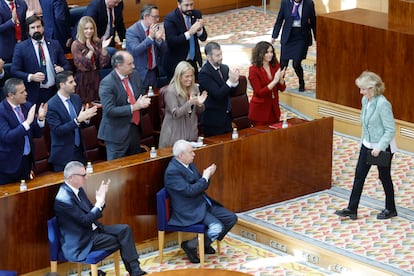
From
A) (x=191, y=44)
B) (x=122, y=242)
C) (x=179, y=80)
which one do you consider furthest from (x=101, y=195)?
(x=191, y=44)

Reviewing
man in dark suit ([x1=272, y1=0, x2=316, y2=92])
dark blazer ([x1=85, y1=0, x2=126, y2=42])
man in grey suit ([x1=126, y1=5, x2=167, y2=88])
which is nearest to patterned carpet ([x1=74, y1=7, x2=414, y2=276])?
man in dark suit ([x1=272, y1=0, x2=316, y2=92])

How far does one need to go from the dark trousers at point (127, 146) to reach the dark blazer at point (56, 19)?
138 inches

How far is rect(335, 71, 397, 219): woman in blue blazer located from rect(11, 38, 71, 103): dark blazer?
3.34 metres

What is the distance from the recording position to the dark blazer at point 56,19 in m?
14.3

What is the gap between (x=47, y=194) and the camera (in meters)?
9.85

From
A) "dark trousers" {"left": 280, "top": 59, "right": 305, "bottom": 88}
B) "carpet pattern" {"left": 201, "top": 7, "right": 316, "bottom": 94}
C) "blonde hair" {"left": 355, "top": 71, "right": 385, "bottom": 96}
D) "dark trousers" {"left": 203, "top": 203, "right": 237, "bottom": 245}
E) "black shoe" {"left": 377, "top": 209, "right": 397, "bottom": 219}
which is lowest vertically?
"black shoe" {"left": 377, "top": 209, "right": 397, "bottom": 219}

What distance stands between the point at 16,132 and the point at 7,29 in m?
2.96

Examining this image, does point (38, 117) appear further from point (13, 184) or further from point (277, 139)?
point (277, 139)

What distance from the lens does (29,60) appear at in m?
12.0

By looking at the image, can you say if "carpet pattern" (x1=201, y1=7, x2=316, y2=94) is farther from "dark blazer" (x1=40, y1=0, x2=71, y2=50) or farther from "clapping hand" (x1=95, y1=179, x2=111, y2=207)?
"clapping hand" (x1=95, y1=179, x2=111, y2=207)

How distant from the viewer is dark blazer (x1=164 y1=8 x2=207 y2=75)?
42.9ft

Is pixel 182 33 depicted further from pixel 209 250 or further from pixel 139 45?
pixel 209 250

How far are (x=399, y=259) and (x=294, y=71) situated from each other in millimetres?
5435

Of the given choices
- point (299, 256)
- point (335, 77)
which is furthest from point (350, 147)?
point (299, 256)
